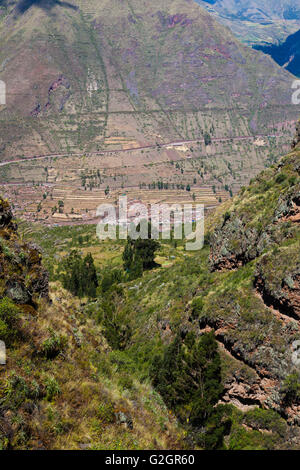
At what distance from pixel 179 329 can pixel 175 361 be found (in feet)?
21.9

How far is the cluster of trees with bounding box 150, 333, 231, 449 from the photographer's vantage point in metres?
17.3

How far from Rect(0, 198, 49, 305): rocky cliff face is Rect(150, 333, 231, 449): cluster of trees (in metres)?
9.92

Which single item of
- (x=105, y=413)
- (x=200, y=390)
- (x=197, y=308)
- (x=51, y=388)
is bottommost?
(x=200, y=390)

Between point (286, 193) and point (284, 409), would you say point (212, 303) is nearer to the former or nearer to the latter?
point (284, 409)

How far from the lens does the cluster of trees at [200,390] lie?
1731cm

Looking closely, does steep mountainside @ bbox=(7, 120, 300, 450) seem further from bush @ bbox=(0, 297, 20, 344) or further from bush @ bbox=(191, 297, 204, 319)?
bush @ bbox=(0, 297, 20, 344)

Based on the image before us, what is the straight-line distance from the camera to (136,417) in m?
12.2

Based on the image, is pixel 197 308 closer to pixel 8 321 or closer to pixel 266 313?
pixel 266 313

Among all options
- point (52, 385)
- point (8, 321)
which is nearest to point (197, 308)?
point (52, 385)

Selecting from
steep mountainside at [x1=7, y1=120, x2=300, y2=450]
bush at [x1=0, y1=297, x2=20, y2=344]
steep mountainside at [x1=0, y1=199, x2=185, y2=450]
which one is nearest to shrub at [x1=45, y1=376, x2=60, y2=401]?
steep mountainside at [x1=0, y1=199, x2=185, y2=450]

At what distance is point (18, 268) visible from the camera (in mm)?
14258

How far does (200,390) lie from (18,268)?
1238cm

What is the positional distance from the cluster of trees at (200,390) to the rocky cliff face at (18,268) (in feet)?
32.6

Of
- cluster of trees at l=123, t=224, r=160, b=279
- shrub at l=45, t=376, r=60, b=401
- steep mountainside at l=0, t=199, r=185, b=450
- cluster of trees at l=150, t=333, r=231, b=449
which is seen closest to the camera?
steep mountainside at l=0, t=199, r=185, b=450
